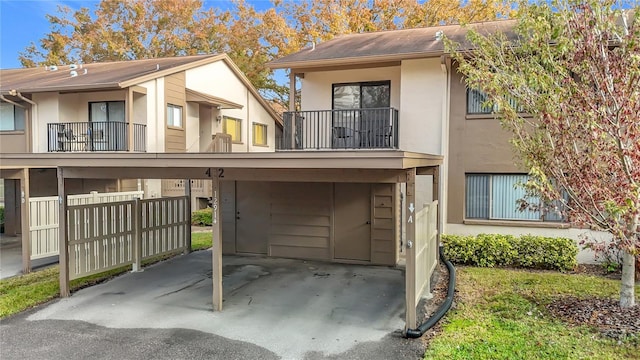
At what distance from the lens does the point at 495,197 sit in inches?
401

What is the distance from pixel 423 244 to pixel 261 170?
2.93m

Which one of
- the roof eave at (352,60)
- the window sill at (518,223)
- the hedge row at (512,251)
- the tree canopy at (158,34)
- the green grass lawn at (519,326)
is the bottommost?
the green grass lawn at (519,326)

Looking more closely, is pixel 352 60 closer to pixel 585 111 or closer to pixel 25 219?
pixel 585 111

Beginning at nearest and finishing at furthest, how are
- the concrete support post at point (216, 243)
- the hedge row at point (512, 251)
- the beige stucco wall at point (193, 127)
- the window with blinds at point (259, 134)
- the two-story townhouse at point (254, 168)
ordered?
the two-story townhouse at point (254, 168), the concrete support post at point (216, 243), the hedge row at point (512, 251), the beige stucco wall at point (193, 127), the window with blinds at point (259, 134)

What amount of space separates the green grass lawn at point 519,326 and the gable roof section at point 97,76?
482 inches

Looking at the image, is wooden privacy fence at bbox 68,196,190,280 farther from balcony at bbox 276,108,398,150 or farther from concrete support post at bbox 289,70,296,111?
concrete support post at bbox 289,70,296,111

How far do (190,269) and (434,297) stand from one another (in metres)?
5.44

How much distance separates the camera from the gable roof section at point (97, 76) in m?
14.3

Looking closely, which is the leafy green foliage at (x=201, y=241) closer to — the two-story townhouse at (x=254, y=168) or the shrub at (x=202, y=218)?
the two-story townhouse at (x=254, y=168)

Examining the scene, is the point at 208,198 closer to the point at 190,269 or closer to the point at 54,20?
the point at 190,269

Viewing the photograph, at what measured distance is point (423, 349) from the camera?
530cm

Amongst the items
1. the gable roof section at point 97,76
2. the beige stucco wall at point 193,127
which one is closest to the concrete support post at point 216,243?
the gable roof section at point 97,76

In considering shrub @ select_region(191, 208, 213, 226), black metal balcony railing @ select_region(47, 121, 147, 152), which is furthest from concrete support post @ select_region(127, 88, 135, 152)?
shrub @ select_region(191, 208, 213, 226)

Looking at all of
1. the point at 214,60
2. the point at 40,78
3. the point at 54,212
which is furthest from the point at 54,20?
the point at 54,212
